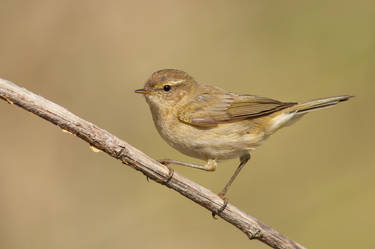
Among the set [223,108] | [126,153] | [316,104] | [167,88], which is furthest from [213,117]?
[126,153]

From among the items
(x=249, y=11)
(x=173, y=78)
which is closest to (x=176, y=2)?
(x=249, y=11)

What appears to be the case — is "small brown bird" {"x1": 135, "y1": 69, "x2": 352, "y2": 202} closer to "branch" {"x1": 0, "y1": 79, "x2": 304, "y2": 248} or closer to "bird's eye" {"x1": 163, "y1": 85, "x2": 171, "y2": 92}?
"bird's eye" {"x1": 163, "y1": 85, "x2": 171, "y2": 92}

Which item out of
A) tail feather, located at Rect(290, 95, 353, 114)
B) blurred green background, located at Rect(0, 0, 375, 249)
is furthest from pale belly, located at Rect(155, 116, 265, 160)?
blurred green background, located at Rect(0, 0, 375, 249)

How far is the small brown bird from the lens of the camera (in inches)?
151

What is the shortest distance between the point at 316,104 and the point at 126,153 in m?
1.82

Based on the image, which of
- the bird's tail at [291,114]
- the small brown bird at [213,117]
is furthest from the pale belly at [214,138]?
the bird's tail at [291,114]

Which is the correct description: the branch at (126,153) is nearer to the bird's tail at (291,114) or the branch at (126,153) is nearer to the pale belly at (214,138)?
the pale belly at (214,138)

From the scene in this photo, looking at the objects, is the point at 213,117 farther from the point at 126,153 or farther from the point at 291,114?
the point at 126,153

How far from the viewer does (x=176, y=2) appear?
5.83m

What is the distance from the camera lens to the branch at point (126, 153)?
9.05 ft

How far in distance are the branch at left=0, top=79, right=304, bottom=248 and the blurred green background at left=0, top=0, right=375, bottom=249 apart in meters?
1.43

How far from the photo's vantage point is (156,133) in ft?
17.2

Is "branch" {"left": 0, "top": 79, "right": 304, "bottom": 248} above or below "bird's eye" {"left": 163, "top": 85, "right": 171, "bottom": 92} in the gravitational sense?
below

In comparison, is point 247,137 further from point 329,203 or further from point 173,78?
point 329,203
